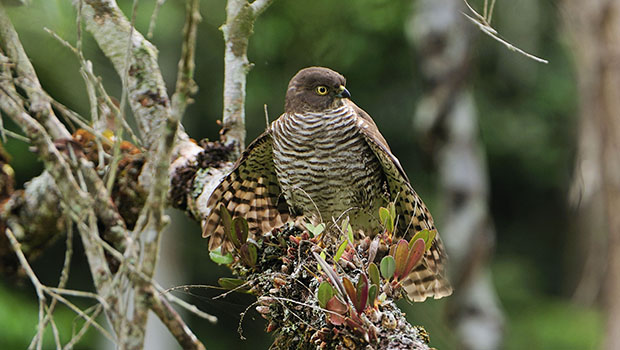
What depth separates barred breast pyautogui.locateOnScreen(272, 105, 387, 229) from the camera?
3289mm

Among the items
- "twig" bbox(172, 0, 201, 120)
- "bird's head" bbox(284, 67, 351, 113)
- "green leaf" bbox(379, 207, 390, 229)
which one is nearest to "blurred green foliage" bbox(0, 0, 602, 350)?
"bird's head" bbox(284, 67, 351, 113)

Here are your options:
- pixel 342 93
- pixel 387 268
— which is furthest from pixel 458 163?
pixel 387 268

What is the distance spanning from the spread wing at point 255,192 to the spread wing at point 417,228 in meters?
0.51

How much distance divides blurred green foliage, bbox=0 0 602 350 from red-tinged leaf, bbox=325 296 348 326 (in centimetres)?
382

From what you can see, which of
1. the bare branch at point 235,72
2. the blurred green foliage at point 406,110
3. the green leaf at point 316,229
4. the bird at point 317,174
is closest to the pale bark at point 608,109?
the green leaf at point 316,229

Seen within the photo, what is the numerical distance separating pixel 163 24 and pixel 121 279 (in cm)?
533

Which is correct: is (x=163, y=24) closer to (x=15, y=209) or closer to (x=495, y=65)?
(x=15, y=209)

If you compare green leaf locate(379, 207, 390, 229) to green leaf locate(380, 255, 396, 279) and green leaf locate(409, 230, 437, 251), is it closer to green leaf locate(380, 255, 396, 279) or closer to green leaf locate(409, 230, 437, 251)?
green leaf locate(409, 230, 437, 251)

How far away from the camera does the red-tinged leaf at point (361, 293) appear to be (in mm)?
2068

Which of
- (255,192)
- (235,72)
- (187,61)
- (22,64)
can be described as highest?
(187,61)

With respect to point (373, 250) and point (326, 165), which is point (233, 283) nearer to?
point (373, 250)

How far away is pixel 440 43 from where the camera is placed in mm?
3730

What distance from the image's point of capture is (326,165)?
11.0 ft

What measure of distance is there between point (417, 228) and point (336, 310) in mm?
1081
